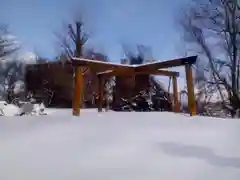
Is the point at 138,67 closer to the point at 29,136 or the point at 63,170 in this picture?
the point at 29,136

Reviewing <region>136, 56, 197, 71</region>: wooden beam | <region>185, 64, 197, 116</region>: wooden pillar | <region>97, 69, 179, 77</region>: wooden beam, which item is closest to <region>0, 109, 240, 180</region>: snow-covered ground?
<region>185, 64, 197, 116</region>: wooden pillar

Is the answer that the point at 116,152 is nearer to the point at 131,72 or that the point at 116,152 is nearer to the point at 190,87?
the point at 190,87

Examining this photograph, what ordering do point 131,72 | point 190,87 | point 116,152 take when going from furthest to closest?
point 131,72, point 190,87, point 116,152

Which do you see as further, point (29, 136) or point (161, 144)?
point (29, 136)

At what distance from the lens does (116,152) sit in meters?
2.37

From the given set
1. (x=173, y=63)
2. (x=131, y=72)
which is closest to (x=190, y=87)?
(x=173, y=63)

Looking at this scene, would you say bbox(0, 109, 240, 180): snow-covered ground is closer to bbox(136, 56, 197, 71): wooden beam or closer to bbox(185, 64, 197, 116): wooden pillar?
bbox(185, 64, 197, 116): wooden pillar

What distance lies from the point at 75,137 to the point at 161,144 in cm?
85

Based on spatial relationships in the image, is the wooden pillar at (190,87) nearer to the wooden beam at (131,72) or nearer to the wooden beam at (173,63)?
the wooden beam at (173,63)

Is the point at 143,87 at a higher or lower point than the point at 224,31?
lower

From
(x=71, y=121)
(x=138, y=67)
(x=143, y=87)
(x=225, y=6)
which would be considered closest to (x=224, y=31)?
(x=225, y=6)

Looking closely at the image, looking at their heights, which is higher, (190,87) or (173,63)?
(173,63)

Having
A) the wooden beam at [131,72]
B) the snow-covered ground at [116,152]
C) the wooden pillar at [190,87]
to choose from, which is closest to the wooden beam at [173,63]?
the wooden pillar at [190,87]

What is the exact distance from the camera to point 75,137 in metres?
2.82
